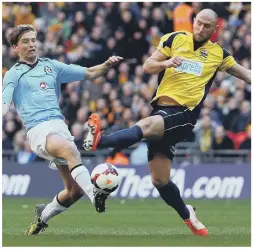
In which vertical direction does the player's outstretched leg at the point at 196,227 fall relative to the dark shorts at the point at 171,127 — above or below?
below

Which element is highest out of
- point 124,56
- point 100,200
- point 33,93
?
point 33,93

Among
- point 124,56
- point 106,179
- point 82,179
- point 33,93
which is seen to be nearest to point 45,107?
point 33,93

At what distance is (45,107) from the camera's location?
472 inches

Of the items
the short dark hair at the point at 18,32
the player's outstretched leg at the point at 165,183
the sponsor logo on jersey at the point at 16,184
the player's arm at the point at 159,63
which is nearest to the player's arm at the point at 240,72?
the player's arm at the point at 159,63

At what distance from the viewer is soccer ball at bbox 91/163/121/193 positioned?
36.2ft

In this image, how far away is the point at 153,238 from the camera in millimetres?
11695

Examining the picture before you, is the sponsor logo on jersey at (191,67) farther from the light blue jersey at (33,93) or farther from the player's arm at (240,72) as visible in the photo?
the light blue jersey at (33,93)

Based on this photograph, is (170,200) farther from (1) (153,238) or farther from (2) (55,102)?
(2) (55,102)

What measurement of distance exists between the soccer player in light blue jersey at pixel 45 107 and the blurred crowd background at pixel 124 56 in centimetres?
921

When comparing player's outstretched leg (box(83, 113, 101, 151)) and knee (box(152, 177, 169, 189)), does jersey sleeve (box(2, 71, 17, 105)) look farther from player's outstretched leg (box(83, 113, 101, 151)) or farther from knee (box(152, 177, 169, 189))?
knee (box(152, 177, 169, 189))

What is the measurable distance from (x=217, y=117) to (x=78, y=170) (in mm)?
10934

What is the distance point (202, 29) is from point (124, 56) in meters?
11.6

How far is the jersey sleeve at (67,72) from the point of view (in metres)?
12.4

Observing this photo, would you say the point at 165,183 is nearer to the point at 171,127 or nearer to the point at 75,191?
the point at 171,127
